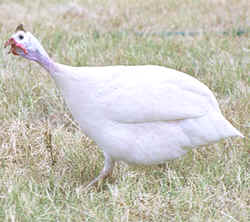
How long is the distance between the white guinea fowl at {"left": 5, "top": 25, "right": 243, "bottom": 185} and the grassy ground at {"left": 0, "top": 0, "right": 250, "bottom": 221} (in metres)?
0.22

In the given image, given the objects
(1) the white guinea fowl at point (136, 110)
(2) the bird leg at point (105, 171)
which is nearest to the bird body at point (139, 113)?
(1) the white guinea fowl at point (136, 110)

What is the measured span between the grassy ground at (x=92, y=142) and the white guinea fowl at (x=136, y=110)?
216 mm

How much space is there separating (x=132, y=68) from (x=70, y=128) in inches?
39.0

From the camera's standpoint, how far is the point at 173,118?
299 centimetres

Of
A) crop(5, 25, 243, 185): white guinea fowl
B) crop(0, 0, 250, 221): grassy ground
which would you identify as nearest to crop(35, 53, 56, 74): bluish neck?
crop(5, 25, 243, 185): white guinea fowl

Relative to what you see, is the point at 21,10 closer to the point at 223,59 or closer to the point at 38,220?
the point at 223,59

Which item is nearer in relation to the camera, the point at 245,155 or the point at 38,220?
the point at 38,220

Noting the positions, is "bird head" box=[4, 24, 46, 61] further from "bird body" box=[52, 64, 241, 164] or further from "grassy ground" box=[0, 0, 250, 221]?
"grassy ground" box=[0, 0, 250, 221]

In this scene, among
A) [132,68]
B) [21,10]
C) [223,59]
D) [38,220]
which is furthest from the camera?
[21,10]

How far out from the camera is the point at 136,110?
2.96 m

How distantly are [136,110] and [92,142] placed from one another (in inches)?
29.2

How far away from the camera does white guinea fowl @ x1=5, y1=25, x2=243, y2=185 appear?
9.72ft

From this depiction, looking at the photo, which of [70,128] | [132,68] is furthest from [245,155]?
[70,128]

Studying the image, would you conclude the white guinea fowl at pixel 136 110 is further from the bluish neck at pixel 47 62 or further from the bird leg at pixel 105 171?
the bird leg at pixel 105 171
